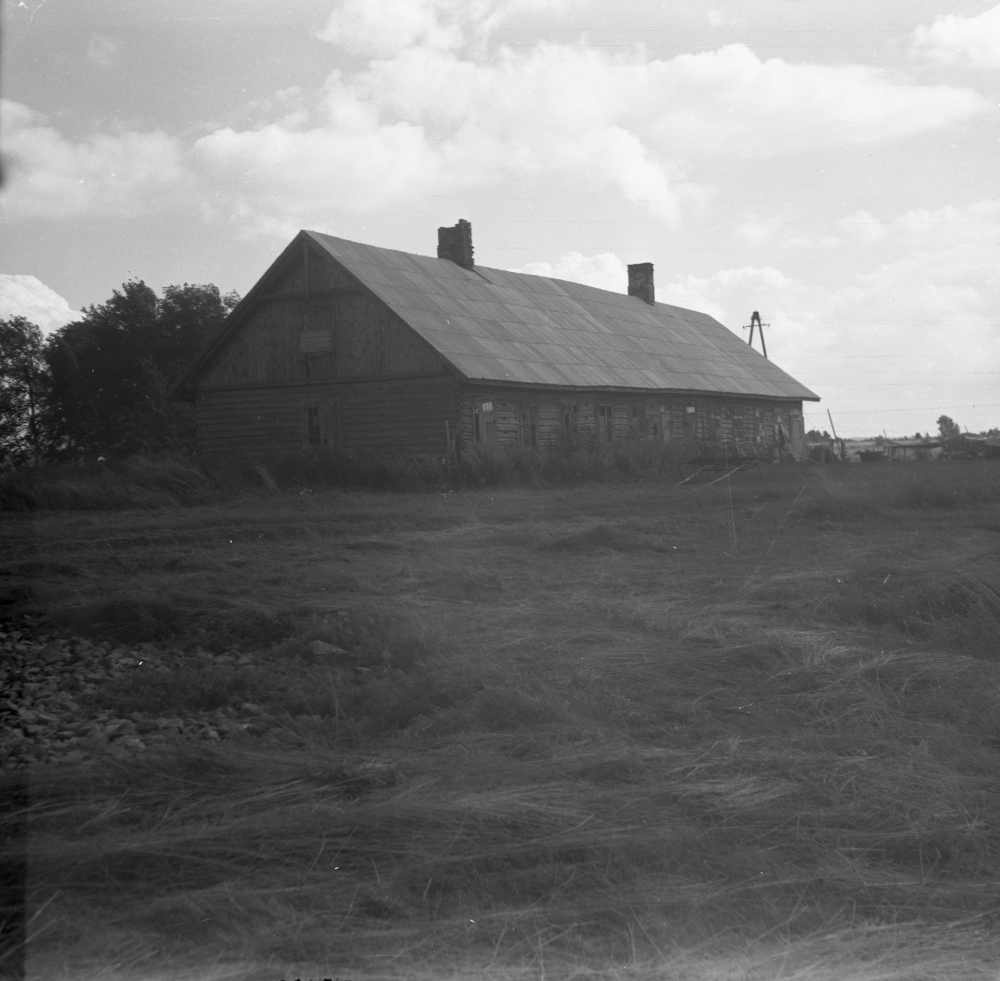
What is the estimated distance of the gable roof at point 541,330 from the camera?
88.9ft

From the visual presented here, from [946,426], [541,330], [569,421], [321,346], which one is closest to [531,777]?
[321,346]

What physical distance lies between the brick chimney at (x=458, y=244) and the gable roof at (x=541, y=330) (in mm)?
499

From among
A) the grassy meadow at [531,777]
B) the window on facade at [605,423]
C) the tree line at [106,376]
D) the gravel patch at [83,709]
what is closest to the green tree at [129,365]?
the tree line at [106,376]

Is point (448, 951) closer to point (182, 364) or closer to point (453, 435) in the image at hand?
point (453, 435)

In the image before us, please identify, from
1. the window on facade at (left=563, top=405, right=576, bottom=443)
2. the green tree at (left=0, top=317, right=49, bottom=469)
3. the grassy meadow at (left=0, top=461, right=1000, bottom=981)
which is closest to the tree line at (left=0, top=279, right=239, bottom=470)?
the green tree at (left=0, top=317, right=49, bottom=469)

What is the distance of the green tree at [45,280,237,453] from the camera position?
4134 cm

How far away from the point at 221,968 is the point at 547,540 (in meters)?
9.78

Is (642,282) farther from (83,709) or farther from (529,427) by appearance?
(83,709)

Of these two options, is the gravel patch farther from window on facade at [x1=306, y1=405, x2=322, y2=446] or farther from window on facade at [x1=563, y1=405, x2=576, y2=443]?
window on facade at [x1=563, y1=405, x2=576, y2=443]

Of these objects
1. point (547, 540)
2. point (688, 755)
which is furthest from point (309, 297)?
point (688, 755)

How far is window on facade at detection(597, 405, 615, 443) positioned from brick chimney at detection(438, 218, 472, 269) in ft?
19.2

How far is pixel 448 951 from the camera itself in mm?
4258

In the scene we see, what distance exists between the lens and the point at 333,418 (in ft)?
90.6

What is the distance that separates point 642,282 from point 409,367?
793 inches
